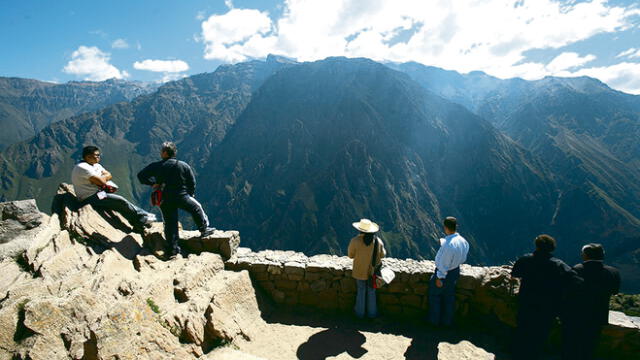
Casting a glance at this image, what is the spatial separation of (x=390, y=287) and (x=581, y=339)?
14.0ft

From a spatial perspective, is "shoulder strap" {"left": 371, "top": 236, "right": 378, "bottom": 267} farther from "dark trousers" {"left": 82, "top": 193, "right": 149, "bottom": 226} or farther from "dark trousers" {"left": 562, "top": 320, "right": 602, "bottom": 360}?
"dark trousers" {"left": 82, "top": 193, "right": 149, "bottom": 226}

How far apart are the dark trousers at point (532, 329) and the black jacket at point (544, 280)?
6cm

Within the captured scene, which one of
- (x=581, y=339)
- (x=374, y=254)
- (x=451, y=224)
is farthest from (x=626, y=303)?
(x=374, y=254)

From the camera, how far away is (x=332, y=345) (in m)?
8.02

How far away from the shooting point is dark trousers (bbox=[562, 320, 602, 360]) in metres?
6.62

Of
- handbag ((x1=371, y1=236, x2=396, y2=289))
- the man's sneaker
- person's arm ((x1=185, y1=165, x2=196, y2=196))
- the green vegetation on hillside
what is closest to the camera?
handbag ((x1=371, y1=236, x2=396, y2=289))

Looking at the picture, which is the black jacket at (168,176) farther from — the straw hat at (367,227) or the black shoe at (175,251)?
the straw hat at (367,227)

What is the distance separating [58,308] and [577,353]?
9.69m

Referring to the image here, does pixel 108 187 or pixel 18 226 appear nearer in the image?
pixel 18 226

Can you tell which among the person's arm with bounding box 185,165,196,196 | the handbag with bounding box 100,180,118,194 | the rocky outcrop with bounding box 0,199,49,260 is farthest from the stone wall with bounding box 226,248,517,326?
the rocky outcrop with bounding box 0,199,49,260

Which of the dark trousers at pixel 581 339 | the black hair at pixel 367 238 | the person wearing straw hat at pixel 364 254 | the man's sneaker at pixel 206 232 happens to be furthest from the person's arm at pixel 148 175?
the dark trousers at pixel 581 339

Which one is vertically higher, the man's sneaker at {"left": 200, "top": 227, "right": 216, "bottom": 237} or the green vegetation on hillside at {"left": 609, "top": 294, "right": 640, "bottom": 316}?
the man's sneaker at {"left": 200, "top": 227, "right": 216, "bottom": 237}

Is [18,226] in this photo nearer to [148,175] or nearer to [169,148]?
[148,175]

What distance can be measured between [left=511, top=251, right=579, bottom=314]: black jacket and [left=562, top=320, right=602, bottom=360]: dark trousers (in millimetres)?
444
